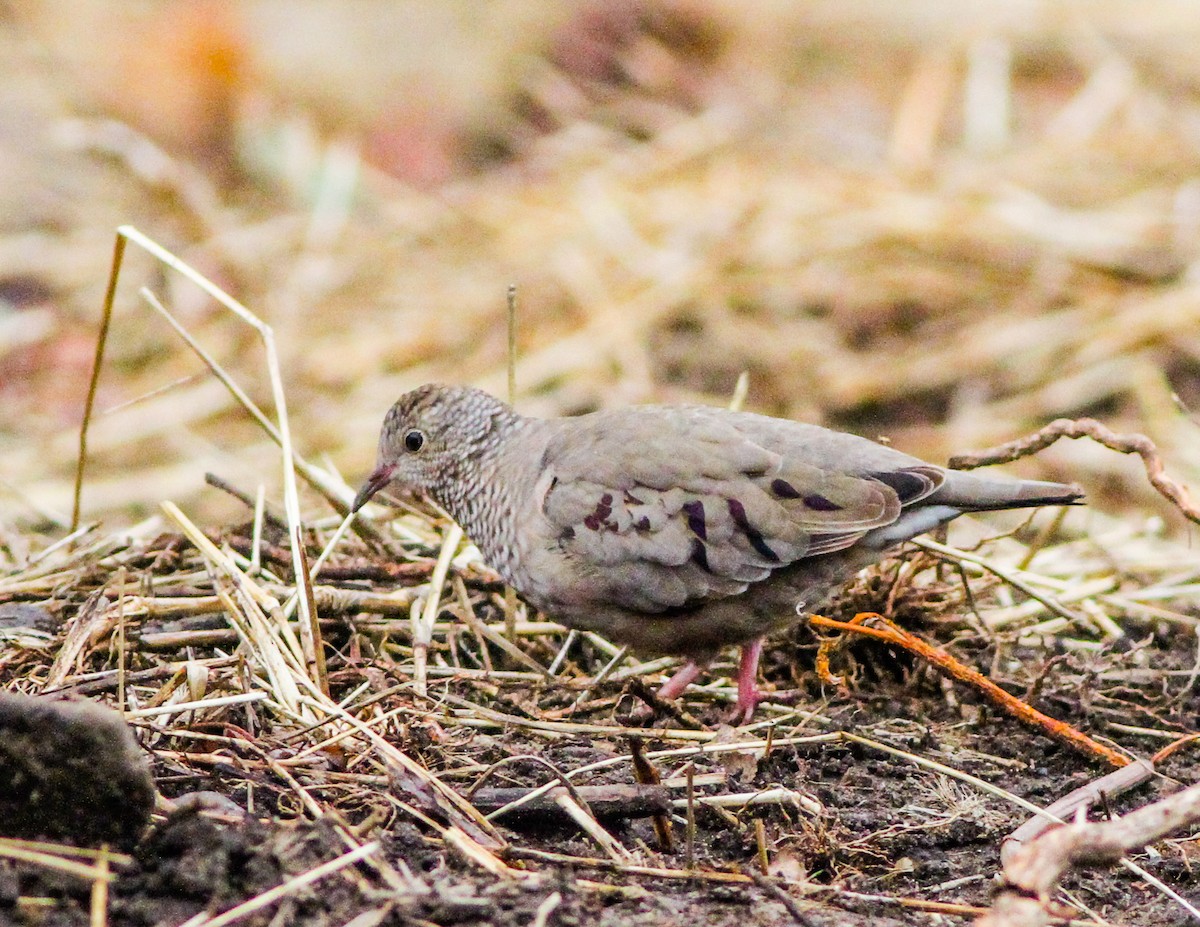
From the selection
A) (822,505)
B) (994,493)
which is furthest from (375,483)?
(994,493)

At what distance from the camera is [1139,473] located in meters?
6.40

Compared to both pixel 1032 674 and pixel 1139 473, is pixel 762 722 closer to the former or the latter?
pixel 1032 674

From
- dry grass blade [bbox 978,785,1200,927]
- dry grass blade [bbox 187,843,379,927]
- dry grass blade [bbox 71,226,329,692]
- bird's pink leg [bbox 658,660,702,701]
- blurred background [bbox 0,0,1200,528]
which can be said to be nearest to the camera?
dry grass blade [bbox 978,785,1200,927]

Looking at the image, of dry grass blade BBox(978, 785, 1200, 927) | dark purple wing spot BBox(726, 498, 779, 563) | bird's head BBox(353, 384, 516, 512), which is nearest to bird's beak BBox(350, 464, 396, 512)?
bird's head BBox(353, 384, 516, 512)

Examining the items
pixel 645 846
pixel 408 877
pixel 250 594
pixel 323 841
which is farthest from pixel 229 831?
pixel 250 594

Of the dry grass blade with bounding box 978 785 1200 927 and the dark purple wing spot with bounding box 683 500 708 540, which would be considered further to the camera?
the dark purple wing spot with bounding box 683 500 708 540

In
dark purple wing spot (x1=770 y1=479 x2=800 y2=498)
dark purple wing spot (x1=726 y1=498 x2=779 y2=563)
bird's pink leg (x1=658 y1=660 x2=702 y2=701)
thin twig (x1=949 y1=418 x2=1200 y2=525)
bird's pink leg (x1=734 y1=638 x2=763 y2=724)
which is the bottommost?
bird's pink leg (x1=658 y1=660 x2=702 y2=701)

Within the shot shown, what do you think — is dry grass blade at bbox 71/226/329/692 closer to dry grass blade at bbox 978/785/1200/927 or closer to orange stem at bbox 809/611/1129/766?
orange stem at bbox 809/611/1129/766

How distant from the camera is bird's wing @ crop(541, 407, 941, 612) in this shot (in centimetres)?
365

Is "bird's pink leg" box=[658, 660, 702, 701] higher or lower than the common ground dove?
lower

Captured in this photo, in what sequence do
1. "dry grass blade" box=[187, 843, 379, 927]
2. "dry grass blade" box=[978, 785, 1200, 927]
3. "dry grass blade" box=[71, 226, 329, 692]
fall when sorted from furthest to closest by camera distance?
"dry grass blade" box=[71, 226, 329, 692] → "dry grass blade" box=[187, 843, 379, 927] → "dry grass blade" box=[978, 785, 1200, 927]

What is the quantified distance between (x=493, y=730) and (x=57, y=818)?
50.8 inches

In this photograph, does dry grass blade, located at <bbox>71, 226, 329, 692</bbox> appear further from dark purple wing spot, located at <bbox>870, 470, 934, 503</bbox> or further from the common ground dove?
dark purple wing spot, located at <bbox>870, 470, 934, 503</bbox>

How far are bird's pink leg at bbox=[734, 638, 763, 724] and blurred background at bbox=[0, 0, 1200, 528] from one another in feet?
6.08
